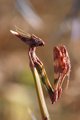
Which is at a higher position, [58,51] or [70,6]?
[70,6]

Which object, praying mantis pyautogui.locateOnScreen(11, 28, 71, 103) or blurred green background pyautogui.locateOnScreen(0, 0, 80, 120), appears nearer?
praying mantis pyautogui.locateOnScreen(11, 28, 71, 103)

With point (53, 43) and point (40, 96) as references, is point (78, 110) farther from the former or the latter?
point (40, 96)

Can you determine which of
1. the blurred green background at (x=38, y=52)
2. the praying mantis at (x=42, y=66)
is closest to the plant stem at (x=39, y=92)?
the praying mantis at (x=42, y=66)

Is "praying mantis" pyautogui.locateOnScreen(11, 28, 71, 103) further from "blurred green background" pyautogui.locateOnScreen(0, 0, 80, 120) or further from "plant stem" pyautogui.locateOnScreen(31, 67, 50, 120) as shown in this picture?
"blurred green background" pyautogui.locateOnScreen(0, 0, 80, 120)

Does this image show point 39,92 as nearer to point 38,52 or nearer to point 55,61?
point 55,61

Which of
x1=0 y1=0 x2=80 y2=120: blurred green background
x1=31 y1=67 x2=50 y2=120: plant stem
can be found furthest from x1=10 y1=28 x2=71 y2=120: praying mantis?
x1=0 y1=0 x2=80 y2=120: blurred green background

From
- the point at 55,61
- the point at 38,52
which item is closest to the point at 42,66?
the point at 55,61

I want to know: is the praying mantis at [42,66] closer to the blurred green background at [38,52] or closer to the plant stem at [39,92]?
the plant stem at [39,92]

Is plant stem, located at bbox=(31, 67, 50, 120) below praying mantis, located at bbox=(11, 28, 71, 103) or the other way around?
below

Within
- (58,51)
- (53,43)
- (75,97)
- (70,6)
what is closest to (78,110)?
(75,97)

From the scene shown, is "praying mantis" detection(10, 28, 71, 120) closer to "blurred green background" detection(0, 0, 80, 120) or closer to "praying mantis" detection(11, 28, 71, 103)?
"praying mantis" detection(11, 28, 71, 103)
